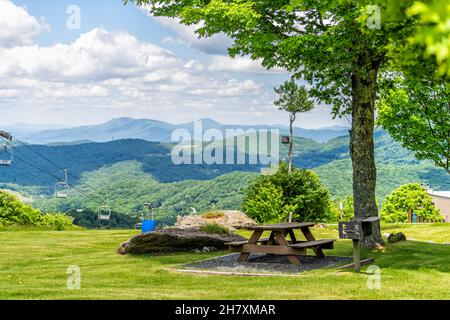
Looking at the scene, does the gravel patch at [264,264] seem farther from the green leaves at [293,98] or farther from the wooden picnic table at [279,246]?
the green leaves at [293,98]

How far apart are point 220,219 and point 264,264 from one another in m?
13.7

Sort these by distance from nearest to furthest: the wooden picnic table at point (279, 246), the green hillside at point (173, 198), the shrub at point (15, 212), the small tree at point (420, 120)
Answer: the wooden picnic table at point (279, 246) → the small tree at point (420, 120) → the shrub at point (15, 212) → the green hillside at point (173, 198)

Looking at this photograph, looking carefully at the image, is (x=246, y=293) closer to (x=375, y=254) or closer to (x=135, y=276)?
(x=135, y=276)

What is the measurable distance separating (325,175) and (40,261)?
14824 centimetres

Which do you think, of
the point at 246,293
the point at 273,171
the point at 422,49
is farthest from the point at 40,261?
the point at 273,171

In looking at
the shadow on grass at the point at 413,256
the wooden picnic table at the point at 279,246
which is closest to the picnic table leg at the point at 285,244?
the wooden picnic table at the point at 279,246

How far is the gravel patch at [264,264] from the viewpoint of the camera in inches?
603

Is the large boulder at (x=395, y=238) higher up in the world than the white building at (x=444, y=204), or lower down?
lower down

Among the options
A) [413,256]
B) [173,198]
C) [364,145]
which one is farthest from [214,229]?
[173,198]

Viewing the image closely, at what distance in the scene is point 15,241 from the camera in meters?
23.1

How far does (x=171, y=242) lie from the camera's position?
19.7 m

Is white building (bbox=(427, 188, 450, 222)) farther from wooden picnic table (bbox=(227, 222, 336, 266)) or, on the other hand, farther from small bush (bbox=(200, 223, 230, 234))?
wooden picnic table (bbox=(227, 222, 336, 266))

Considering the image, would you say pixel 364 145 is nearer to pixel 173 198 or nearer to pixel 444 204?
pixel 444 204

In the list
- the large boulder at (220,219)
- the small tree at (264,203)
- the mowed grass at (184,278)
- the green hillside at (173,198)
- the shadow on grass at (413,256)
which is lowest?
the mowed grass at (184,278)
